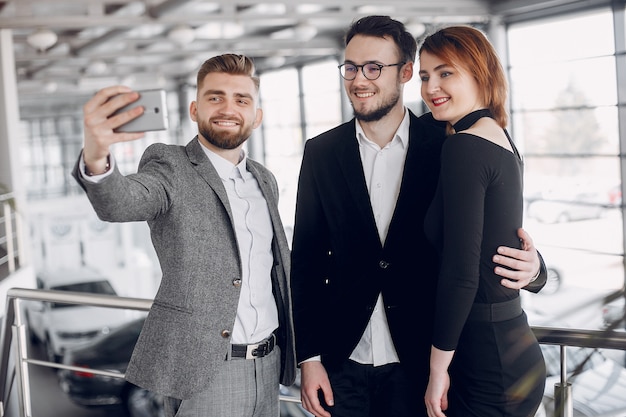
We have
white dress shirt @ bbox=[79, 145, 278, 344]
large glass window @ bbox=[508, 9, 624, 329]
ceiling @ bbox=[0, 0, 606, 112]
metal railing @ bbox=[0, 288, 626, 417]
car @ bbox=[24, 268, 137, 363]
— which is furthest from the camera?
car @ bbox=[24, 268, 137, 363]

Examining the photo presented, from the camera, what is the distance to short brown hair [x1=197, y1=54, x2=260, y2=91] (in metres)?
1.76

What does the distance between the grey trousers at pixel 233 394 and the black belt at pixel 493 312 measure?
568 mm

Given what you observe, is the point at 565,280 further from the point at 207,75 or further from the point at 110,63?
the point at 110,63

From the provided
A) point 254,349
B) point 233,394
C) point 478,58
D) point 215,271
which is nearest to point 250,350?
point 254,349

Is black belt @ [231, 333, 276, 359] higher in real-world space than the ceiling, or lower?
lower

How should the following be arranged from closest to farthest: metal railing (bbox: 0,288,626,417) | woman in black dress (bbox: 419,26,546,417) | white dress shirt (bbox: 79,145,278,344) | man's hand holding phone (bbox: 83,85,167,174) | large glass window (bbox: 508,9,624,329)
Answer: man's hand holding phone (bbox: 83,85,167,174), woman in black dress (bbox: 419,26,546,417), white dress shirt (bbox: 79,145,278,344), metal railing (bbox: 0,288,626,417), large glass window (bbox: 508,9,624,329)

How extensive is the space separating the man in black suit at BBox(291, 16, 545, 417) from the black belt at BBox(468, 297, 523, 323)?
19 cm

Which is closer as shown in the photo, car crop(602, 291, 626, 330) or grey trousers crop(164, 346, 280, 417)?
car crop(602, 291, 626, 330)

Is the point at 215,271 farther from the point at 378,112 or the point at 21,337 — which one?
the point at 21,337

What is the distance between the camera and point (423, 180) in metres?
1.59

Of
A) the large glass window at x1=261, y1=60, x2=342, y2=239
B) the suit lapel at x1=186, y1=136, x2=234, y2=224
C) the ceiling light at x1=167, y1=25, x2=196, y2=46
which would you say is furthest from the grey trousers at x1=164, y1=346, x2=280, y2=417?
the large glass window at x1=261, y1=60, x2=342, y2=239

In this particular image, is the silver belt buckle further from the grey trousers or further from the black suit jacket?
the black suit jacket

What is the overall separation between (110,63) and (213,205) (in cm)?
1502

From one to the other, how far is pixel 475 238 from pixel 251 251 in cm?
60
